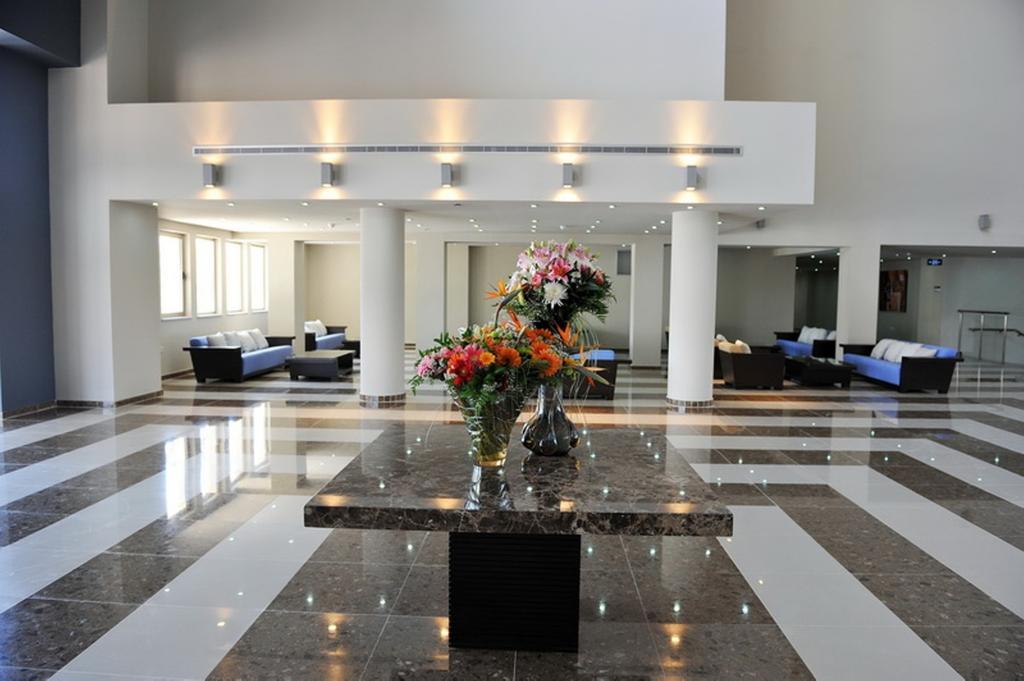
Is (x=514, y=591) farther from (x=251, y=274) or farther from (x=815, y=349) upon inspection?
(x=251, y=274)

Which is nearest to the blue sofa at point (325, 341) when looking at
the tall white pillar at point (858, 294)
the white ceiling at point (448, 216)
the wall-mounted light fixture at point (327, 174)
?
the white ceiling at point (448, 216)

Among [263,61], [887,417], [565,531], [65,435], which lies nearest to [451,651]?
[565,531]

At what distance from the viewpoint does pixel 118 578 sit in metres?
4.28

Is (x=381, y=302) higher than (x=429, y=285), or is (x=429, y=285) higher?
(x=429, y=285)

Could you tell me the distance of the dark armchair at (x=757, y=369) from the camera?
42.9 feet

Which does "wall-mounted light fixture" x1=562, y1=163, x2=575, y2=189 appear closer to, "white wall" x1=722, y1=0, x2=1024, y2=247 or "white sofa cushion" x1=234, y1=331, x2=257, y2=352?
"white wall" x1=722, y1=0, x2=1024, y2=247

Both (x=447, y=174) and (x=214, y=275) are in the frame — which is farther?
(x=214, y=275)

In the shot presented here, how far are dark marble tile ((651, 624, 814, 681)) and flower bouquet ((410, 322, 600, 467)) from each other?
135 centimetres

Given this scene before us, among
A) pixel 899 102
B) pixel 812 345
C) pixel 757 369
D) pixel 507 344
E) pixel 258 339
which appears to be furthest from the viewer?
pixel 812 345

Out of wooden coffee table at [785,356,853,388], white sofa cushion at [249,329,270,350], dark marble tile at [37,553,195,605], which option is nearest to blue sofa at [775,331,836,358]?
wooden coffee table at [785,356,853,388]

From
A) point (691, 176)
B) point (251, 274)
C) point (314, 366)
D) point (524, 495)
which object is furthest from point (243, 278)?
point (524, 495)

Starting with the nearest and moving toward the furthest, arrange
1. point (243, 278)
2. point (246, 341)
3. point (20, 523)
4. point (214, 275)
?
point (20, 523), point (246, 341), point (214, 275), point (243, 278)

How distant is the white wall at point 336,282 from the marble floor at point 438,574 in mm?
12053

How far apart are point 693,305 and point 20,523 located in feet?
28.4
